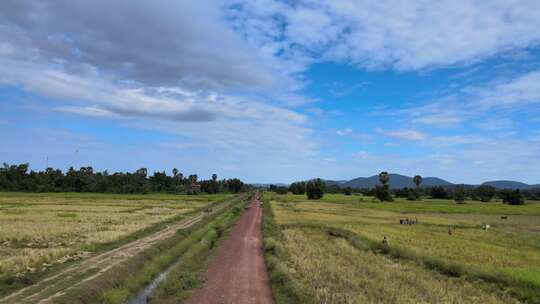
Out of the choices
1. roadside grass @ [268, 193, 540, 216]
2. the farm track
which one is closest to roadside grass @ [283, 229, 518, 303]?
the farm track

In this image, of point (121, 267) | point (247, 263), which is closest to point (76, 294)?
point (121, 267)

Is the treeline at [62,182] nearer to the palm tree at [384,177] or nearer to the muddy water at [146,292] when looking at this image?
the palm tree at [384,177]

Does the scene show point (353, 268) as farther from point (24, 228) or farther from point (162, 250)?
point (24, 228)

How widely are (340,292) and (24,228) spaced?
3476cm

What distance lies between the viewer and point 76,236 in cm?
3588

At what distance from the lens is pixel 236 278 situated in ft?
72.2

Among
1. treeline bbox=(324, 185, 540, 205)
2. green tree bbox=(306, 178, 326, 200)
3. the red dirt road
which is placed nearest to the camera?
the red dirt road

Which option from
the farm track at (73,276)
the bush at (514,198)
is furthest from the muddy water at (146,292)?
the bush at (514,198)

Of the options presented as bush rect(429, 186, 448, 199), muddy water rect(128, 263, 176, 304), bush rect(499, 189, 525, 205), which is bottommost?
muddy water rect(128, 263, 176, 304)

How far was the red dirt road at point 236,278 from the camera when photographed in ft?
59.4

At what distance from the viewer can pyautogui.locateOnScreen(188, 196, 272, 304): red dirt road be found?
18.1 metres

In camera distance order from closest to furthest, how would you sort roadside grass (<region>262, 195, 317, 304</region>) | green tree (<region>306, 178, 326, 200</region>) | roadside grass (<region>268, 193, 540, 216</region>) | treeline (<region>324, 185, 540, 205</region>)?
roadside grass (<region>262, 195, 317, 304</region>), roadside grass (<region>268, 193, 540, 216</region>), treeline (<region>324, 185, 540, 205</region>), green tree (<region>306, 178, 326, 200</region>)

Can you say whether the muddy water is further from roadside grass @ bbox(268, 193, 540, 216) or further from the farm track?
roadside grass @ bbox(268, 193, 540, 216)

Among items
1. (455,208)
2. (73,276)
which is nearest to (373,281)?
(73,276)
